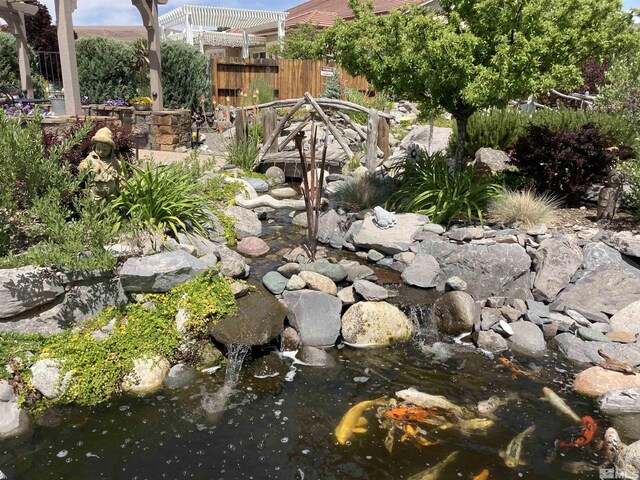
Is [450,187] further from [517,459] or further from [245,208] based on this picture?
[517,459]

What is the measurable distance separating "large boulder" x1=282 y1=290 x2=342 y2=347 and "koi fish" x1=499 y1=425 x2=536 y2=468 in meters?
2.01

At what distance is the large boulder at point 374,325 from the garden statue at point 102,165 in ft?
9.27

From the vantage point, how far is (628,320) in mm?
5605

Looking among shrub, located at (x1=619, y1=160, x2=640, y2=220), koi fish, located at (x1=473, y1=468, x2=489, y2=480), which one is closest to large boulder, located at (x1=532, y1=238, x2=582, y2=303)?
shrub, located at (x1=619, y1=160, x2=640, y2=220)

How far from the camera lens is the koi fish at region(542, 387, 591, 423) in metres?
4.29

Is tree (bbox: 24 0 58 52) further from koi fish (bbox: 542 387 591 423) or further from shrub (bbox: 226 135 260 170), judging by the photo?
koi fish (bbox: 542 387 591 423)

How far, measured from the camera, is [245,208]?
8398 millimetres

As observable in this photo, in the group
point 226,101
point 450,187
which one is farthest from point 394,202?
point 226,101

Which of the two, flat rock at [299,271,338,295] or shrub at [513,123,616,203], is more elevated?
shrub at [513,123,616,203]

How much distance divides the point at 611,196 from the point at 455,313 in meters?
3.12

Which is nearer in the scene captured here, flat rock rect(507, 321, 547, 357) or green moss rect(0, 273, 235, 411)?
green moss rect(0, 273, 235, 411)

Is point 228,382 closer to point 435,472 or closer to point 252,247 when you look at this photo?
point 435,472

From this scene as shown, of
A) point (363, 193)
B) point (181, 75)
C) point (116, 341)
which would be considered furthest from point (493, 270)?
point (181, 75)

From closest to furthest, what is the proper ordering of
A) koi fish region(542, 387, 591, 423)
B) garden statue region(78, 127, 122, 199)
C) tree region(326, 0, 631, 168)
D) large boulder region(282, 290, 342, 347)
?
1. koi fish region(542, 387, 591, 423)
2. garden statue region(78, 127, 122, 199)
3. large boulder region(282, 290, 342, 347)
4. tree region(326, 0, 631, 168)
